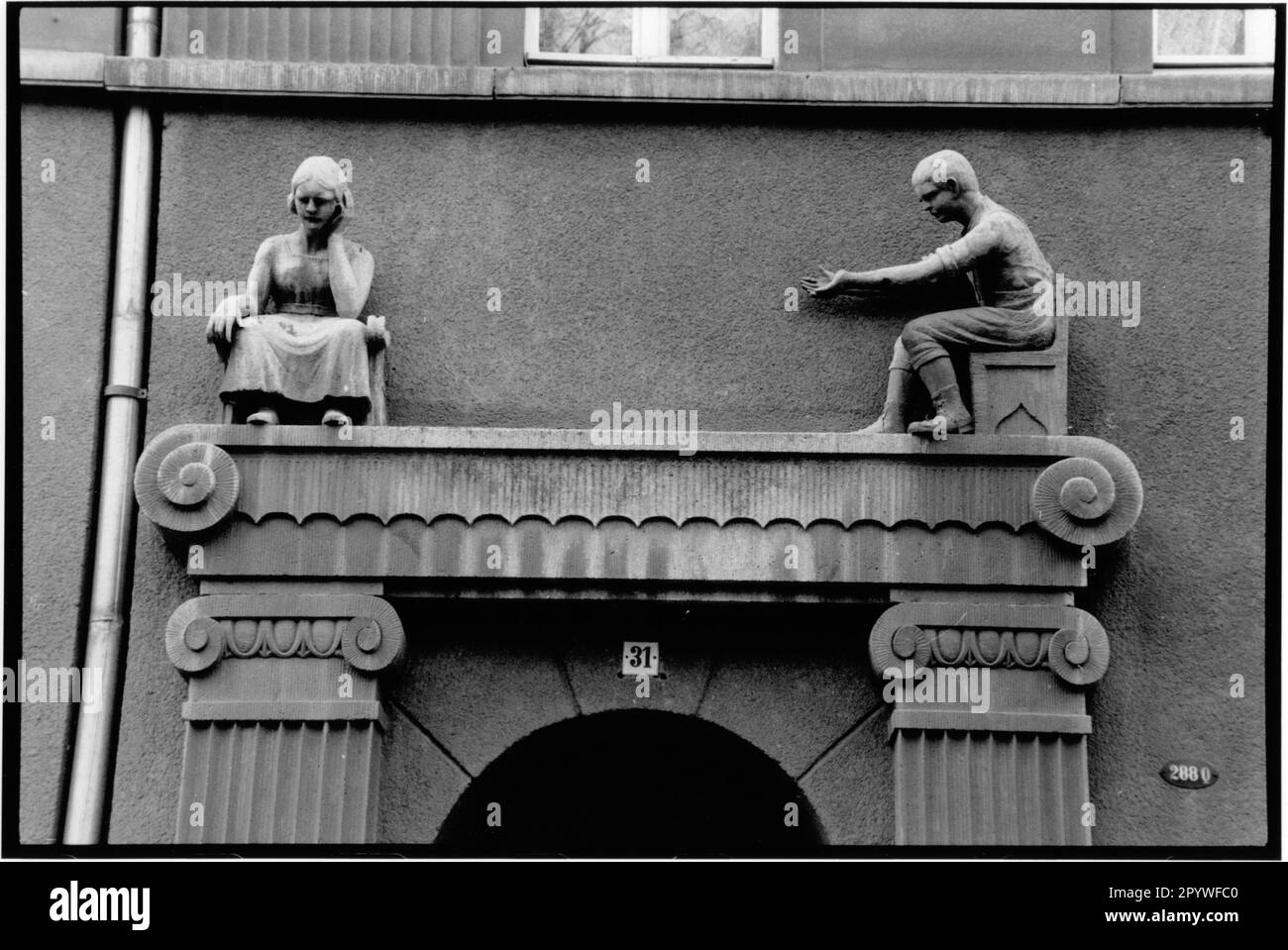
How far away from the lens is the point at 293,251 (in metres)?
13.1

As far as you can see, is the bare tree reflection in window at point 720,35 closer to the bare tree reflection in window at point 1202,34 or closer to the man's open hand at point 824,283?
the man's open hand at point 824,283

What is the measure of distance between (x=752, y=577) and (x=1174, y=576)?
Answer: 2.24 m

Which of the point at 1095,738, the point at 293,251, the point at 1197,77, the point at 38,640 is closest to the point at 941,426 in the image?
the point at 1095,738

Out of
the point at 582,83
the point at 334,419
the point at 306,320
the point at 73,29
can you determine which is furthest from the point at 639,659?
the point at 73,29

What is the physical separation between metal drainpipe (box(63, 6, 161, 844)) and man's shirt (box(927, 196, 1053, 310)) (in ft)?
13.8

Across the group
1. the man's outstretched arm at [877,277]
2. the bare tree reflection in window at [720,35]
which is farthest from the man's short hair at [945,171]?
the bare tree reflection in window at [720,35]

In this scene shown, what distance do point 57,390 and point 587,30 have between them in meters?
3.51

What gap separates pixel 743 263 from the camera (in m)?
13.6

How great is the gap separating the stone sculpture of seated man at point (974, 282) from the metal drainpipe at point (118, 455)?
3712 millimetres

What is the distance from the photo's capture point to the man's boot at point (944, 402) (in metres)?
12.7

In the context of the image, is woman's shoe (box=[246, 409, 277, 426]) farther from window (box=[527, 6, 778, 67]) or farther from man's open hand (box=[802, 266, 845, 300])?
man's open hand (box=[802, 266, 845, 300])

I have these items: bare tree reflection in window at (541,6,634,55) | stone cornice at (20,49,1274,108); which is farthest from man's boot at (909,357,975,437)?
bare tree reflection in window at (541,6,634,55)
